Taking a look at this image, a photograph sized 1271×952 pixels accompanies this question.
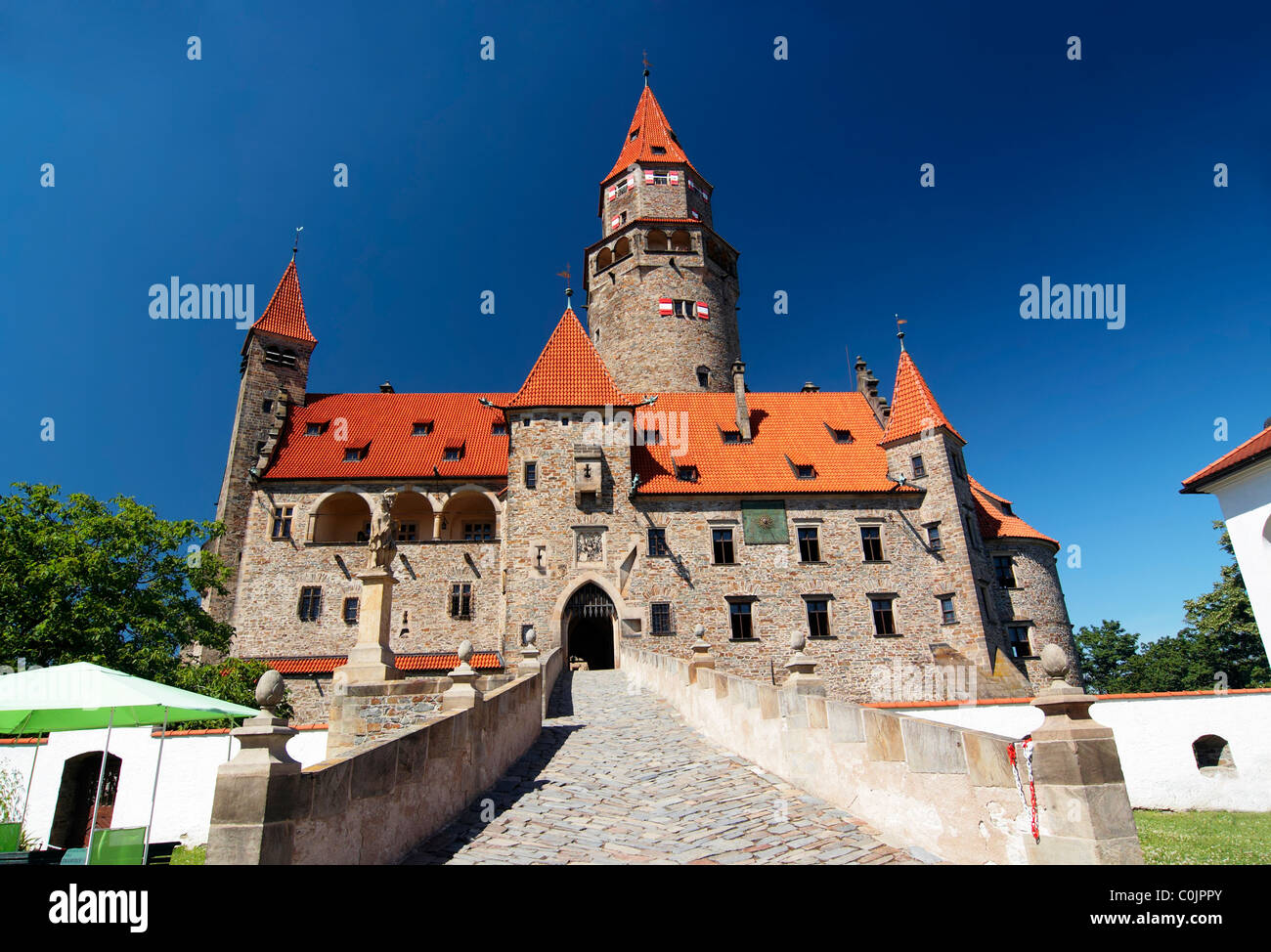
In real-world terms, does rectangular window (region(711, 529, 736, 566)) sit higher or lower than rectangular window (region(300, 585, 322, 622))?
higher

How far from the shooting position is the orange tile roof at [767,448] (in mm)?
25438

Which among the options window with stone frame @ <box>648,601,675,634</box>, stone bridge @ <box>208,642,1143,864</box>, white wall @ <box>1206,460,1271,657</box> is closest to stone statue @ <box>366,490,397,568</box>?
stone bridge @ <box>208,642,1143,864</box>

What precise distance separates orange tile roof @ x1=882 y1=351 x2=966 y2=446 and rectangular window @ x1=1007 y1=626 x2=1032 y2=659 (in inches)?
290

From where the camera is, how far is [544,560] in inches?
922

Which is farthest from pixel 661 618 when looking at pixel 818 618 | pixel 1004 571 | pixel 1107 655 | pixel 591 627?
pixel 1107 655

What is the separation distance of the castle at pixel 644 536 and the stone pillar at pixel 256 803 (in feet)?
62.5

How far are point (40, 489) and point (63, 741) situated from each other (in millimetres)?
12424

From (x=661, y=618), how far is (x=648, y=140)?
31.4m

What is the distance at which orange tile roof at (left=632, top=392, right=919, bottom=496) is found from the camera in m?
25.4

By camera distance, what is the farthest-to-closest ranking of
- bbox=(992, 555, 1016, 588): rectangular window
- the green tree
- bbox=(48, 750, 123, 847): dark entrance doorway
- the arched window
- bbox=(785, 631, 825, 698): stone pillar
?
the green tree
bbox=(992, 555, 1016, 588): rectangular window
the arched window
bbox=(48, 750, 123, 847): dark entrance doorway
bbox=(785, 631, 825, 698): stone pillar

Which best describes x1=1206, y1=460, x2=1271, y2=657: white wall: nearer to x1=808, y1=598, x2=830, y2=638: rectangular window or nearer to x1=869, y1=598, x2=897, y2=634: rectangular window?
x1=869, y1=598, x2=897, y2=634: rectangular window

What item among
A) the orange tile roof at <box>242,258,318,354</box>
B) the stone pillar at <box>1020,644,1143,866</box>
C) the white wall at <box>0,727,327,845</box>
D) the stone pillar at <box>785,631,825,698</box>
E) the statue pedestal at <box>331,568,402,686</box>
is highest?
the orange tile roof at <box>242,258,318,354</box>

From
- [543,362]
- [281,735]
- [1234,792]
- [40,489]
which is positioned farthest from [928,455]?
[40,489]

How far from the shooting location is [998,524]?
25.4 metres
